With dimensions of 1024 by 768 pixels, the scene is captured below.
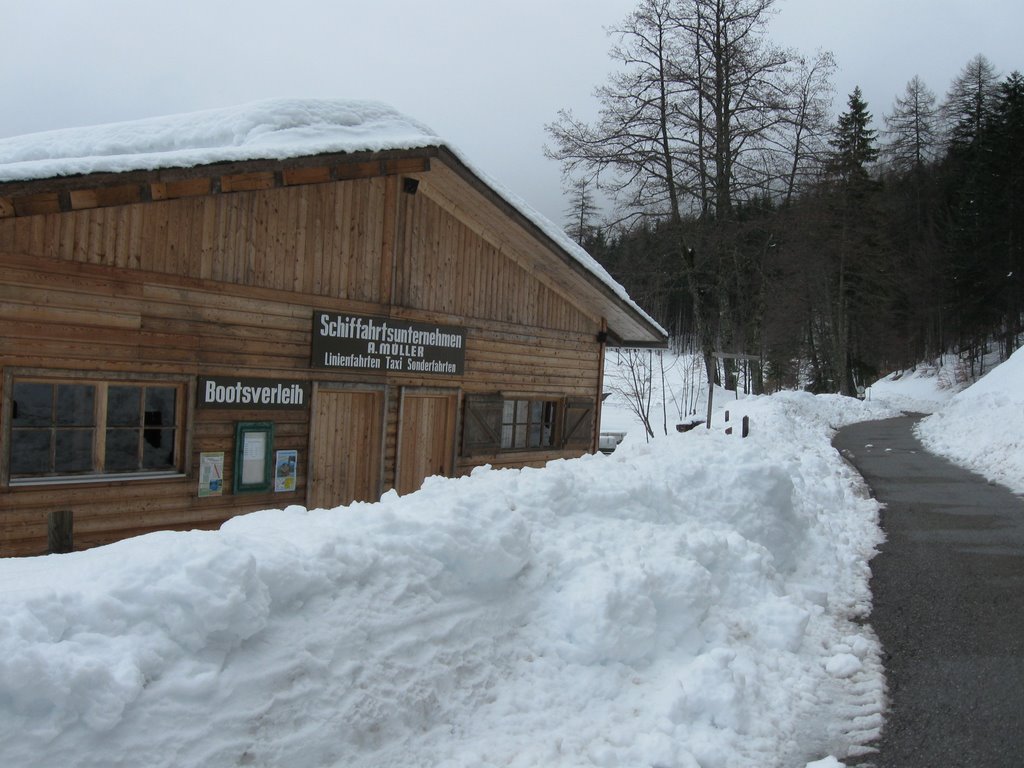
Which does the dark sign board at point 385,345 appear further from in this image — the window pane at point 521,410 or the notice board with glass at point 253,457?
the window pane at point 521,410

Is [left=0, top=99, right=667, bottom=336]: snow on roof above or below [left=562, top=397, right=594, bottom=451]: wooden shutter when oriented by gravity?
above

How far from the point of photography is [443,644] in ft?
13.9

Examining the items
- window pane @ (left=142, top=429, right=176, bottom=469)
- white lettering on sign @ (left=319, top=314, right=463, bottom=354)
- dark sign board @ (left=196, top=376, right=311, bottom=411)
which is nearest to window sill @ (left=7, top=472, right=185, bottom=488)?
window pane @ (left=142, top=429, right=176, bottom=469)

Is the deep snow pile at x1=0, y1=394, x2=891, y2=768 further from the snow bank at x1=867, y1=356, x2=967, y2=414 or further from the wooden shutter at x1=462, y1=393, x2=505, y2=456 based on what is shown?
the snow bank at x1=867, y1=356, x2=967, y2=414

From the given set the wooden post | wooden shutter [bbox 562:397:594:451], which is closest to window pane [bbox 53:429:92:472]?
the wooden post

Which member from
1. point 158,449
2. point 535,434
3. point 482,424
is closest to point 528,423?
point 535,434

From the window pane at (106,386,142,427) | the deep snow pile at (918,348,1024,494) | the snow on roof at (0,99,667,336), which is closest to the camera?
the snow on roof at (0,99,667,336)

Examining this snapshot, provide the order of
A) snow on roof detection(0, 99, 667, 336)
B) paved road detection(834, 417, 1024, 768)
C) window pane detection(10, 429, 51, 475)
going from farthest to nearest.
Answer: snow on roof detection(0, 99, 667, 336) → window pane detection(10, 429, 51, 475) → paved road detection(834, 417, 1024, 768)

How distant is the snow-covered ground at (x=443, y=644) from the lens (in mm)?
3117

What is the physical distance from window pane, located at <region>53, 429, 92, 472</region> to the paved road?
7018 mm

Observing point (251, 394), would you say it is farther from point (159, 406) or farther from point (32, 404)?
point (32, 404)

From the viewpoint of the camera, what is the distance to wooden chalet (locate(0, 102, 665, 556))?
690 centimetres

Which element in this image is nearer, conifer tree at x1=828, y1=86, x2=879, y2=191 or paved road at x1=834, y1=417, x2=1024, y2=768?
paved road at x1=834, y1=417, x2=1024, y2=768

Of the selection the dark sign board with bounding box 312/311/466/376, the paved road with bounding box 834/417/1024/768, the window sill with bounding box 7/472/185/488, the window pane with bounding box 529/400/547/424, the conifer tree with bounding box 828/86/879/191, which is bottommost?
the paved road with bounding box 834/417/1024/768
